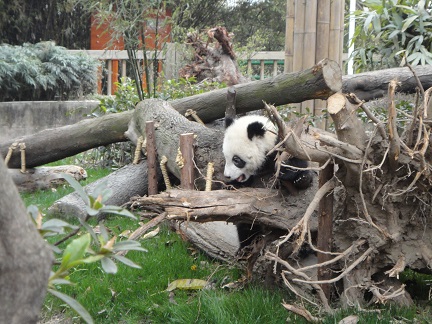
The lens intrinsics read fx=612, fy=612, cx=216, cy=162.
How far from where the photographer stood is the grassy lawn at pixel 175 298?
3.68 meters

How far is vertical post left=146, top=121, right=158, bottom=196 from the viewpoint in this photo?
19.2ft

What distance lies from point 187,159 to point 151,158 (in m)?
0.74

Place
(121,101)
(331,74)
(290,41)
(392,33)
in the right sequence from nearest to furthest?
(331,74)
(290,41)
(121,101)
(392,33)

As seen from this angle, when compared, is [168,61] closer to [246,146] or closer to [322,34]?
[322,34]

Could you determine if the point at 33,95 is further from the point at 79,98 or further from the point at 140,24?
the point at 140,24

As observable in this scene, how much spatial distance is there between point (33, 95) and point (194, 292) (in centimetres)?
937

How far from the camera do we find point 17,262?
1.33 meters

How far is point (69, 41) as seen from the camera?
1734cm

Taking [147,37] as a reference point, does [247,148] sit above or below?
below

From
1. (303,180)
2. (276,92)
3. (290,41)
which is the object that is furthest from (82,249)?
(290,41)

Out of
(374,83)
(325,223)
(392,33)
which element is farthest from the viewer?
(392,33)

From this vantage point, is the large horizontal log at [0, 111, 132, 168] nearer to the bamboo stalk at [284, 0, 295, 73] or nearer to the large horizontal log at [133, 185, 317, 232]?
the bamboo stalk at [284, 0, 295, 73]

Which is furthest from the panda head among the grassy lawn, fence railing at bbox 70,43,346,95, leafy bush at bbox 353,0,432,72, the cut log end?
leafy bush at bbox 353,0,432,72

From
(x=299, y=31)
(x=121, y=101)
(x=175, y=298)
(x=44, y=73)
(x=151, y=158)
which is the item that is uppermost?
(x=299, y=31)
